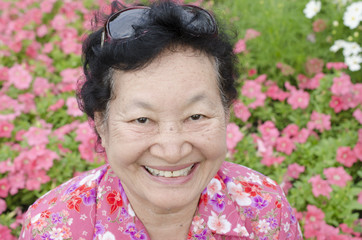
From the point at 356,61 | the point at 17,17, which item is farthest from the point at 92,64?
the point at 17,17

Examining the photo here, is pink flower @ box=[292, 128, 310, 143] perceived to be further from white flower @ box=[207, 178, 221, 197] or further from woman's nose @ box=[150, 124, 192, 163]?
woman's nose @ box=[150, 124, 192, 163]

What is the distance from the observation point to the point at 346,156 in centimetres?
296

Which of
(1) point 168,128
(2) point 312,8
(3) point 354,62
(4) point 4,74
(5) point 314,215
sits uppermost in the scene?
(2) point 312,8

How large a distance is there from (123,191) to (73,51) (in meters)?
2.64

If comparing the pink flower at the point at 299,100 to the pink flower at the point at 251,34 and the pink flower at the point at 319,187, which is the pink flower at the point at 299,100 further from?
the pink flower at the point at 319,187

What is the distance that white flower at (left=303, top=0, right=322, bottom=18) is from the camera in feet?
12.3

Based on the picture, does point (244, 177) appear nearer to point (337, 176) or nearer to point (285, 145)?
point (337, 176)

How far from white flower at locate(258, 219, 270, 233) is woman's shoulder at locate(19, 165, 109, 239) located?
0.67 meters

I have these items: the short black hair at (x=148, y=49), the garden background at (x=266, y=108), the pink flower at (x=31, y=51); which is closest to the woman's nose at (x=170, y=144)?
the short black hair at (x=148, y=49)

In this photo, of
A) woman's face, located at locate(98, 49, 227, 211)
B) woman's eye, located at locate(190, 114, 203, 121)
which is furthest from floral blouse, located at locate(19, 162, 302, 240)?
woman's eye, located at locate(190, 114, 203, 121)

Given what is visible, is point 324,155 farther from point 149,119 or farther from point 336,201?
point 149,119

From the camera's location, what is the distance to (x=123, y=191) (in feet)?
5.81

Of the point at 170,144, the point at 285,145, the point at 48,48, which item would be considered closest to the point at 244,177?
the point at 170,144

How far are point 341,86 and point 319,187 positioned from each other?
94 cm
